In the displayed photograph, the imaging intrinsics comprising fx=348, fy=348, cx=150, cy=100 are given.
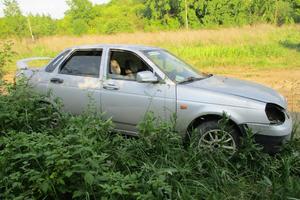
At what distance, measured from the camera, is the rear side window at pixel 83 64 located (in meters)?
5.78

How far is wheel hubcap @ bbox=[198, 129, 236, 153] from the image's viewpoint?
4383 millimetres

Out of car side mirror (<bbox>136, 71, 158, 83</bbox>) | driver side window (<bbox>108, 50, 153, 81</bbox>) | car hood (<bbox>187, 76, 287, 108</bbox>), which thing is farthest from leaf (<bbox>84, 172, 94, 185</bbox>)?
driver side window (<bbox>108, 50, 153, 81</bbox>)

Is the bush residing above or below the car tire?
above

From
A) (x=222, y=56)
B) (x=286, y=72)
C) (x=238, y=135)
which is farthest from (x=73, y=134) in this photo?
(x=222, y=56)

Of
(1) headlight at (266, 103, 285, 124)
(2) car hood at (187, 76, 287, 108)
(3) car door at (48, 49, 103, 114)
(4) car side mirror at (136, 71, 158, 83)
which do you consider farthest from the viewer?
(3) car door at (48, 49, 103, 114)

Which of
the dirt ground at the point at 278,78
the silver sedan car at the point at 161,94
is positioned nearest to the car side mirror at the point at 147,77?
the silver sedan car at the point at 161,94

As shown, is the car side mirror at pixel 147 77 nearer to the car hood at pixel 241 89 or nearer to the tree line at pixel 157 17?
the car hood at pixel 241 89

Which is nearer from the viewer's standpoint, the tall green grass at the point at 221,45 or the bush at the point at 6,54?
the bush at the point at 6,54

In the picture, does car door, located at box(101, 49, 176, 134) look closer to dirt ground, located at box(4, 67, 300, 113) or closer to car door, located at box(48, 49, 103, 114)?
car door, located at box(48, 49, 103, 114)

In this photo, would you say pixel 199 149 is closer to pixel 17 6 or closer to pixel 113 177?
pixel 113 177

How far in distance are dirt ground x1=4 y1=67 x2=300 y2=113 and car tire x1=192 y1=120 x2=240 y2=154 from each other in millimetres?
3450

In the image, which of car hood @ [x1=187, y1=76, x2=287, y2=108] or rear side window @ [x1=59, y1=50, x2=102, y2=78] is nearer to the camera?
car hood @ [x1=187, y1=76, x2=287, y2=108]

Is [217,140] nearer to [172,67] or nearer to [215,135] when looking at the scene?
[215,135]

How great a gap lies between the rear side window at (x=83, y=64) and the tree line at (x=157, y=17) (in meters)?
24.3
